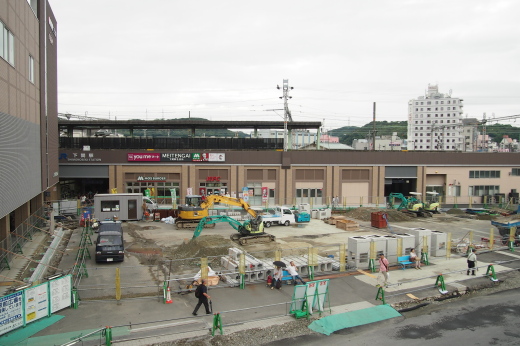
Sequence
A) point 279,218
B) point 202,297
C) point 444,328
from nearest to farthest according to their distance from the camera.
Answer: point 444,328, point 202,297, point 279,218

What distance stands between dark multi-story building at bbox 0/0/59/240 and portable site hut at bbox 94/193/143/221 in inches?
168

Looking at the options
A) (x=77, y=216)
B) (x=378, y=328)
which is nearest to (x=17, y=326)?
(x=378, y=328)

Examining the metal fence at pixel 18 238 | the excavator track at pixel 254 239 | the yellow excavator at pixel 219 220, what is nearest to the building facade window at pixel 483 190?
the yellow excavator at pixel 219 220

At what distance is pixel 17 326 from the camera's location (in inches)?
502

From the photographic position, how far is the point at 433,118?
543 feet

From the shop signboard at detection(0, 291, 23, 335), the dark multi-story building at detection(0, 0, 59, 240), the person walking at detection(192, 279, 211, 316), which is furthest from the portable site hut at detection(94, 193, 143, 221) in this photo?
the person walking at detection(192, 279, 211, 316)

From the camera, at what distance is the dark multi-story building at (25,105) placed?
57.5ft

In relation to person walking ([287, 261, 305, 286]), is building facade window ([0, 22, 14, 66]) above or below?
above

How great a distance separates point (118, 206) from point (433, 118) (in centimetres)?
15664

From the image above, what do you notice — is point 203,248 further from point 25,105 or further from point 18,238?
point 25,105

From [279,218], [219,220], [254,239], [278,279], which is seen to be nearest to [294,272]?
[278,279]

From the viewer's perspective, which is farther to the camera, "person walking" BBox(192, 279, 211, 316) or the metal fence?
the metal fence

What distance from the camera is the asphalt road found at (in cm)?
1302

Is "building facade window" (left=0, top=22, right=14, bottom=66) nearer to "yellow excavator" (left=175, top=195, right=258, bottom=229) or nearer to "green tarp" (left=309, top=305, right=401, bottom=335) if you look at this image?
"green tarp" (left=309, top=305, right=401, bottom=335)
